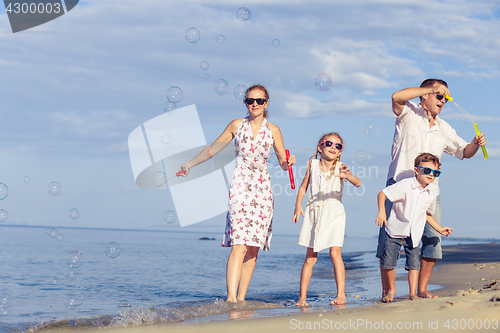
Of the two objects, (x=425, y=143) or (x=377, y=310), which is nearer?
(x=377, y=310)

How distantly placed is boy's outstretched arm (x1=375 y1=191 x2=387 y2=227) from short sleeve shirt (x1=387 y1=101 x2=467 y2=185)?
387 millimetres

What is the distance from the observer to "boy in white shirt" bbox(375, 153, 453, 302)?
4582 millimetres

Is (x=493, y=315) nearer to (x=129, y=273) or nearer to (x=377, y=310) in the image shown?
(x=377, y=310)

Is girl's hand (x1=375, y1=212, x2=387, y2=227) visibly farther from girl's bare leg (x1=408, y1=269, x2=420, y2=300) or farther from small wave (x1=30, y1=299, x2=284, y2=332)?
small wave (x1=30, y1=299, x2=284, y2=332)

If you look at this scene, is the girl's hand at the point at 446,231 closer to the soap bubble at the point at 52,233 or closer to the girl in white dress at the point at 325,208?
the girl in white dress at the point at 325,208

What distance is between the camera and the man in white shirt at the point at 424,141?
15.4 ft

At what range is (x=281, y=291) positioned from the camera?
7.68 meters

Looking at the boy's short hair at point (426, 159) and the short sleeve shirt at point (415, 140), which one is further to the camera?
the short sleeve shirt at point (415, 140)

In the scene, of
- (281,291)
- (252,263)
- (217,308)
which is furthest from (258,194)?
(281,291)

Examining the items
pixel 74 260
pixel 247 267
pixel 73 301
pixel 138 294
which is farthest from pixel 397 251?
pixel 74 260

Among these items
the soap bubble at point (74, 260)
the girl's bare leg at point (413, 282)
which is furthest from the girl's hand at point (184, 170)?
the soap bubble at point (74, 260)

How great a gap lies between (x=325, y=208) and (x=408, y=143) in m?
1.06

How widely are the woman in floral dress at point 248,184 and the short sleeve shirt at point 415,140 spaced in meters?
1.08

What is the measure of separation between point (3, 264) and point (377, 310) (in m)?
10.7
